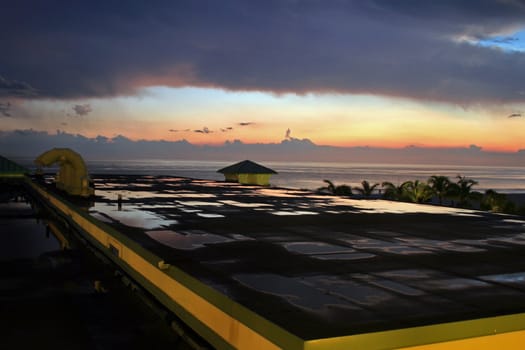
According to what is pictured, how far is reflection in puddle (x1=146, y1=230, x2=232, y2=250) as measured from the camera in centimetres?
1256

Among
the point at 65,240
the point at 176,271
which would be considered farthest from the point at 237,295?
the point at 65,240

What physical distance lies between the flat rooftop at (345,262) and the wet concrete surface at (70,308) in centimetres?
153

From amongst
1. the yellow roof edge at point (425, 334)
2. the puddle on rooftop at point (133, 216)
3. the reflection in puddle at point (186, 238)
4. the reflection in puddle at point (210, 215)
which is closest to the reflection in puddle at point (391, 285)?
the yellow roof edge at point (425, 334)

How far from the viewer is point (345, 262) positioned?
10.5 metres

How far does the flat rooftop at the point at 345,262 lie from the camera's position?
692 cm

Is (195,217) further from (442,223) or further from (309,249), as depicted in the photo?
(442,223)

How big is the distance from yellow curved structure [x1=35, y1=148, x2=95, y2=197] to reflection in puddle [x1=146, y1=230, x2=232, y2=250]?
46.0 feet

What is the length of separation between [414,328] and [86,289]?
10.6m

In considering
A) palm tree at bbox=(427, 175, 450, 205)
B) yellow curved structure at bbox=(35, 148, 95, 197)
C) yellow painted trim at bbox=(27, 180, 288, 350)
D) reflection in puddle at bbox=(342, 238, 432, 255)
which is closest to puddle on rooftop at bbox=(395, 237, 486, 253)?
reflection in puddle at bbox=(342, 238, 432, 255)

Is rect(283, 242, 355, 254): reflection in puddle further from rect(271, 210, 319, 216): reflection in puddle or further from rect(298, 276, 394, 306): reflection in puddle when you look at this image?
rect(271, 210, 319, 216): reflection in puddle

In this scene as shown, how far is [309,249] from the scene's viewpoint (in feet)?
40.0

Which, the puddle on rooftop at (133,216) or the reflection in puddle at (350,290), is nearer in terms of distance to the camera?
the reflection in puddle at (350,290)

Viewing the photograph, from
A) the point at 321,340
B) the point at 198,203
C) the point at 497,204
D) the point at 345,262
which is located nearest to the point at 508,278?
the point at 345,262

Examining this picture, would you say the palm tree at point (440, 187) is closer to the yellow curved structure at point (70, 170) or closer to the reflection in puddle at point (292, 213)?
the reflection in puddle at point (292, 213)
